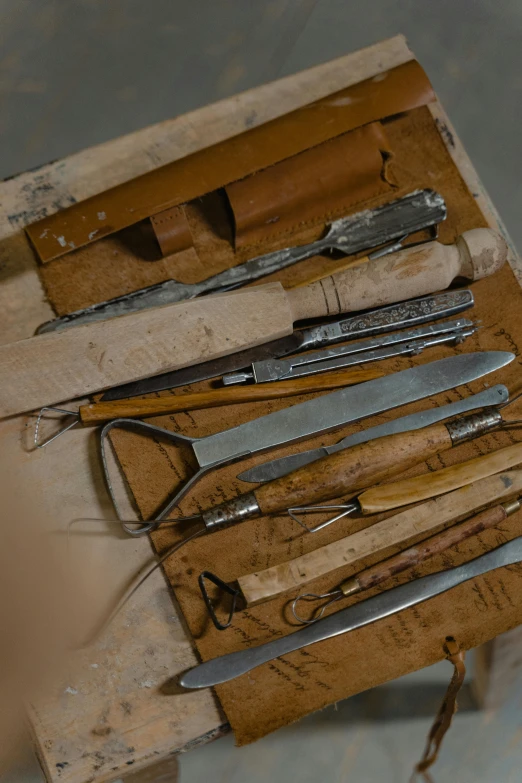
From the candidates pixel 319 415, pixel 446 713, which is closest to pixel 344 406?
pixel 319 415

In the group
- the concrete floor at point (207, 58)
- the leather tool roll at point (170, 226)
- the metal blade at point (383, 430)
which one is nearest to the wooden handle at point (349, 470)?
the metal blade at point (383, 430)

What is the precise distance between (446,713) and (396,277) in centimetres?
82

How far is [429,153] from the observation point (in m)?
1.56

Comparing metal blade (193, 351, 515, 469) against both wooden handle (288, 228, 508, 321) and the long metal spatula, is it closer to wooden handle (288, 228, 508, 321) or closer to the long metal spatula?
wooden handle (288, 228, 508, 321)

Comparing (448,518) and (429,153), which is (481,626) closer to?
(448,518)

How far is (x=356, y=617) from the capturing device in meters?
1.26

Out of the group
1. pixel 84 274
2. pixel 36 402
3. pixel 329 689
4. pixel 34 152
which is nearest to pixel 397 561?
pixel 329 689

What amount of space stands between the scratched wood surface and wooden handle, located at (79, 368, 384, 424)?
0.08 meters

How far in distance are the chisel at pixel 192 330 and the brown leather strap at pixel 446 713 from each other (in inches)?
24.5

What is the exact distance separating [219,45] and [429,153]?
35.0 inches

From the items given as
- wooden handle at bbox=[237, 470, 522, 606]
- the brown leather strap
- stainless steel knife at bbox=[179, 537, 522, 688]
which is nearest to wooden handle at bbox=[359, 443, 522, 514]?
wooden handle at bbox=[237, 470, 522, 606]

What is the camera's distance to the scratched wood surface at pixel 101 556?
4.04 ft

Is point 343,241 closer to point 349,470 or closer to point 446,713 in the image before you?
point 349,470

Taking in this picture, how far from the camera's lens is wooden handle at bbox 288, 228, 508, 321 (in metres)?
1.36
